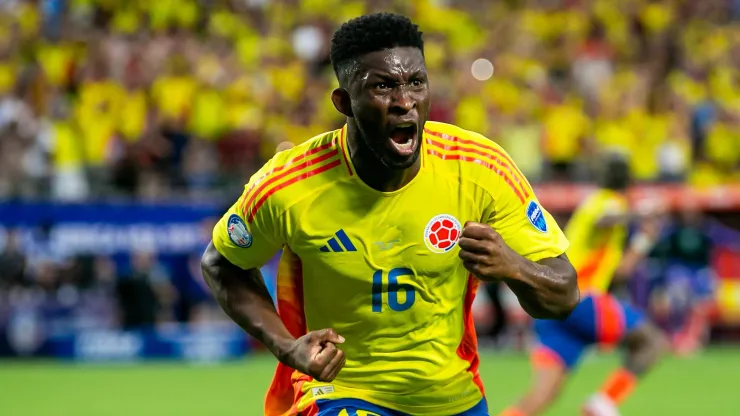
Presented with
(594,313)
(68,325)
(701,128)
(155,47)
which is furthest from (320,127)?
(594,313)

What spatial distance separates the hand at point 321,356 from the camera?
4195 millimetres

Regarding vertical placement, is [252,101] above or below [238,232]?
below

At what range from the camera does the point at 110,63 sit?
1672cm

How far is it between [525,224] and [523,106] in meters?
13.2

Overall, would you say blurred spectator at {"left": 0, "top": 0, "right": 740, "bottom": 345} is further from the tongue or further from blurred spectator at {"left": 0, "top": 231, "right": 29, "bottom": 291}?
the tongue

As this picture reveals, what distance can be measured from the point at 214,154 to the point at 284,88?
6.19 ft

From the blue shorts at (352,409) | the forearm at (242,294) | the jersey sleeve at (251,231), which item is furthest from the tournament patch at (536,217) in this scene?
the forearm at (242,294)

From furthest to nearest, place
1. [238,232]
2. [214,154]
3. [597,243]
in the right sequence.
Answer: [214,154] < [597,243] < [238,232]

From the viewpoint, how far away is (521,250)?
4453 millimetres

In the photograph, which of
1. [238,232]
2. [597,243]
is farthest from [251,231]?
[597,243]

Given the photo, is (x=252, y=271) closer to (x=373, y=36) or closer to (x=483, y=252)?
(x=373, y=36)

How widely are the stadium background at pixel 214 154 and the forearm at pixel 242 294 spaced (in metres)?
7.38

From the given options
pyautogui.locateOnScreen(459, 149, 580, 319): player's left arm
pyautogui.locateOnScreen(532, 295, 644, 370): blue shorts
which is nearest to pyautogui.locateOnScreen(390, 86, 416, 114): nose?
pyautogui.locateOnScreen(459, 149, 580, 319): player's left arm

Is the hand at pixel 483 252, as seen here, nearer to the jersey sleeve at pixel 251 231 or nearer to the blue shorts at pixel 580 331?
the jersey sleeve at pixel 251 231
